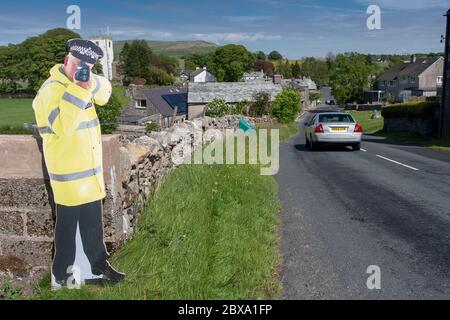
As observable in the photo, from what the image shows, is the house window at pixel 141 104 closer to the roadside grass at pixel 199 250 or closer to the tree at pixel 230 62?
the roadside grass at pixel 199 250

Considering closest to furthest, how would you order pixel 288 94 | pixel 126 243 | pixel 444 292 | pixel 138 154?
1. pixel 444 292
2. pixel 126 243
3. pixel 138 154
4. pixel 288 94

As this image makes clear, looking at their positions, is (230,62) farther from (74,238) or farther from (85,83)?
(74,238)

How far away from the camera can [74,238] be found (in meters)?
4.67

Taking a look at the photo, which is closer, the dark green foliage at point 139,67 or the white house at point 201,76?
the dark green foliage at point 139,67

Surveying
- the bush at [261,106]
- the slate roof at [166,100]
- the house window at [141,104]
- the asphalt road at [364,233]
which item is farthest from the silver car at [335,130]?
the house window at [141,104]

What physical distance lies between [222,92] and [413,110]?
34.7 meters

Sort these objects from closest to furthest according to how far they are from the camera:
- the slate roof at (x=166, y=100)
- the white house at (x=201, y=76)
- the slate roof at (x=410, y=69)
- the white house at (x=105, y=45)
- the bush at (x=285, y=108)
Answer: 1. the white house at (x=105, y=45)
2. the bush at (x=285, y=108)
3. the slate roof at (x=166, y=100)
4. the slate roof at (x=410, y=69)
5. the white house at (x=201, y=76)

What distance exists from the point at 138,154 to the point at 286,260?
2.54 m

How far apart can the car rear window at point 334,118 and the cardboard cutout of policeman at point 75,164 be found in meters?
14.2

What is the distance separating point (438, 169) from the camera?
43.1 ft

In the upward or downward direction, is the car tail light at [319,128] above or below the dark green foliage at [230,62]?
below

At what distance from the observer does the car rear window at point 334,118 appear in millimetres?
17875
